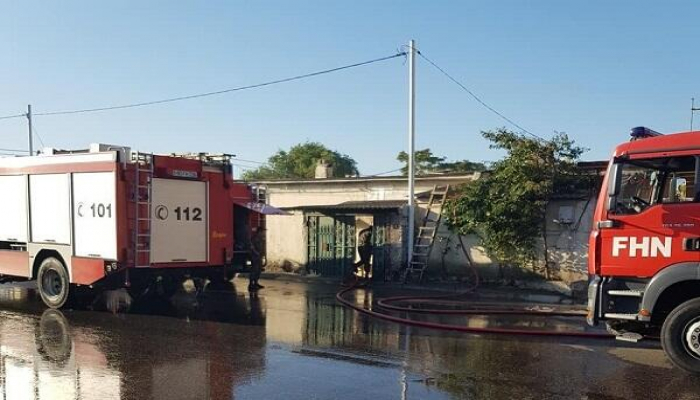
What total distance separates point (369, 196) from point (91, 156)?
1032 centimetres

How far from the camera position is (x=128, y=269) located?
11.5m

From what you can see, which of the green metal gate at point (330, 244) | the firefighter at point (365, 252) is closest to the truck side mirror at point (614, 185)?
the firefighter at point (365, 252)

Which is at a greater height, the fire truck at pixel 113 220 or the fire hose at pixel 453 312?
the fire truck at pixel 113 220

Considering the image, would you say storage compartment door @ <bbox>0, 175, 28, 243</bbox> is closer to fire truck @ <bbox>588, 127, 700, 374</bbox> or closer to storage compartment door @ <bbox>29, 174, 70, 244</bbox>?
storage compartment door @ <bbox>29, 174, 70, 244</bbox>

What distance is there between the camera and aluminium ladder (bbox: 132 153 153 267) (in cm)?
1146

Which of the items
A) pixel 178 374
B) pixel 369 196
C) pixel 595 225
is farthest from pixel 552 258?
pixel 178 374

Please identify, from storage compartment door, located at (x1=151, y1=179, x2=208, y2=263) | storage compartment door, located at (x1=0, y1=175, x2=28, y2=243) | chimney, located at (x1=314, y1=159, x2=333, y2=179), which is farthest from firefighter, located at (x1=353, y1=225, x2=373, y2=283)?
storage compartment door, located at (x1=0, y1=175, x2=28, y2=243)

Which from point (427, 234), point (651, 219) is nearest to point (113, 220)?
point (651, 219)

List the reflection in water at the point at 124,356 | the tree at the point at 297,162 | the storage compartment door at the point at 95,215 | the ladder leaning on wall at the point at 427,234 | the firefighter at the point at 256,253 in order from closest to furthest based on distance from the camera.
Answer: the reflection in water at the point at 124,356, the storage compartment door at the point at 95,215, the firefighter at the point at 256,253, the ladder leaning on wall at the point at 427,234, the tree at the point at 297,162

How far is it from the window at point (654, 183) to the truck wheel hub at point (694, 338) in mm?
1400

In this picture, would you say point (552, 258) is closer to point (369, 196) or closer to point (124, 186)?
point (369, 196)

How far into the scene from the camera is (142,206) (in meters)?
11.6

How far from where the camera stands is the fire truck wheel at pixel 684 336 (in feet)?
22.3

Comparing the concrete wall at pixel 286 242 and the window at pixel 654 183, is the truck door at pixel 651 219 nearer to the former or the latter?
the window at pixel 654 183
